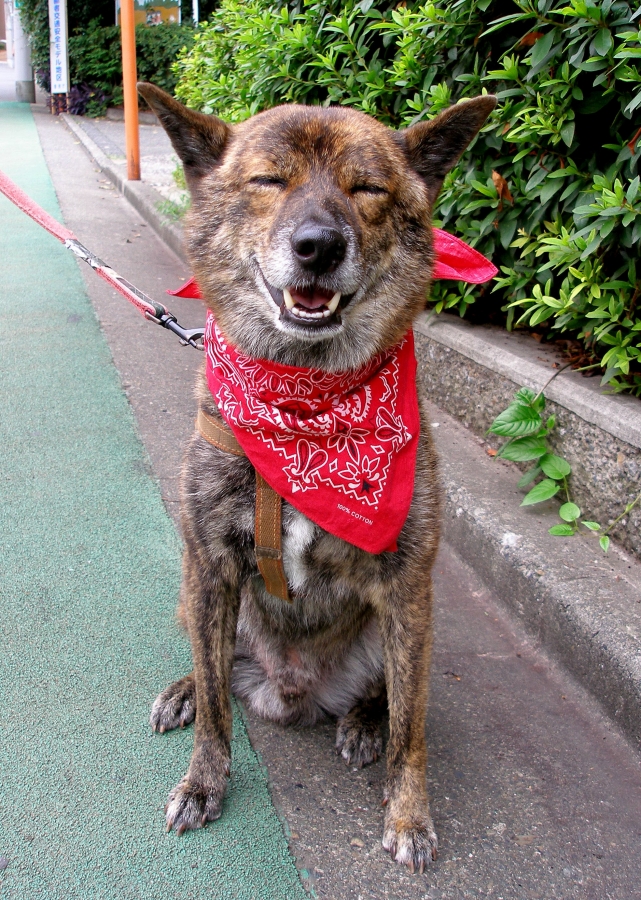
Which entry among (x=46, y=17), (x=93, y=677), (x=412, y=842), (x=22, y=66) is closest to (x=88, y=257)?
(x=93, y=677)

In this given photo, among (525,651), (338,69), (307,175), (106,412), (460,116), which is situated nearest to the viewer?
(307,175)

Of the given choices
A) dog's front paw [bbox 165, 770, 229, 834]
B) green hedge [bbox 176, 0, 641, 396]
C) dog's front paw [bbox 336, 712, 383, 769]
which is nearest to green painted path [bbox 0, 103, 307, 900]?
dog's front paw [bbox 165, 770, 229, 834]

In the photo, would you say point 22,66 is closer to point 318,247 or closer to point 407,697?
point 318,247

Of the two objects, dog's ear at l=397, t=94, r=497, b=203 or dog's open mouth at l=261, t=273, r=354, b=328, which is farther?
dog's ear at l=397, t=94, r=497, b=203

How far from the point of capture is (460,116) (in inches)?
89.7

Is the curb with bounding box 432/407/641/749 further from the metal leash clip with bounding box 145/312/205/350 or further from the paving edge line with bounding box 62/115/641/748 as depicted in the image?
the metal leash clip with bounding box 145/312/205/350

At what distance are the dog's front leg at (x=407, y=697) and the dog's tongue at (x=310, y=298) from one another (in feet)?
2.76

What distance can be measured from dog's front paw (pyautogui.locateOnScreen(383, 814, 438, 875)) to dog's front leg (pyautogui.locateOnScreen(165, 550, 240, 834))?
48 centimetres

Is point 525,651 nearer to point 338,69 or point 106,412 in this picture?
point 106,412

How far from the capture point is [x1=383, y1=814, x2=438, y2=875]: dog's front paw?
6.67ft

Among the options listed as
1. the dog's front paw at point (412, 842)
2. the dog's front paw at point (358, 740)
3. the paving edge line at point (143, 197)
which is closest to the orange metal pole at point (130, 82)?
the paving edge line at point (143, 197)

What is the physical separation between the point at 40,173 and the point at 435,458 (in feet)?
32.5

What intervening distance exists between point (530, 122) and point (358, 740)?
255cm

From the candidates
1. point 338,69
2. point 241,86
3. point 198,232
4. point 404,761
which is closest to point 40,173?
point 241,86
